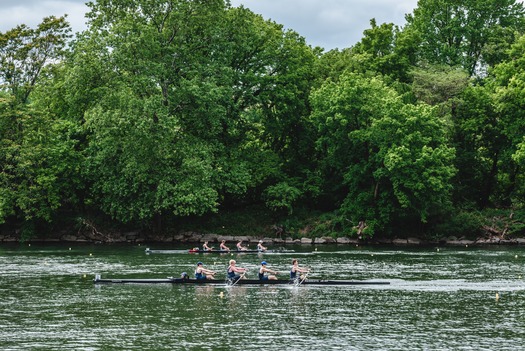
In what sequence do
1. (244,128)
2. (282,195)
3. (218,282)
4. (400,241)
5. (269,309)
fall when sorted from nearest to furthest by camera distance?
(269,309), (218,282), (400,241), (282,195), (244,128)

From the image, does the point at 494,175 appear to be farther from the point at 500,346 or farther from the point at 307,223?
the point at 500,346

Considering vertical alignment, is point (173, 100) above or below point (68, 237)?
above

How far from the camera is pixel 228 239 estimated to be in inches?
2936

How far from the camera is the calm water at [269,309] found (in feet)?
88.4

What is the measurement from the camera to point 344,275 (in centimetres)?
4541

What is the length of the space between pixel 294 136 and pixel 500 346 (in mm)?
58847

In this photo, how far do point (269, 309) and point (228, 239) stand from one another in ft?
134

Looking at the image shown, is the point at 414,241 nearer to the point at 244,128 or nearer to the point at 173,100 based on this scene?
the point at 244,128

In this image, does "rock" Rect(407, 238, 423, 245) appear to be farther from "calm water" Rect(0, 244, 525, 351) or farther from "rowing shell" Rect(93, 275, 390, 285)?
"rowing shell" Rect(93, 275, 390, 285)

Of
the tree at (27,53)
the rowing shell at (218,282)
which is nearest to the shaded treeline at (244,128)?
the tree at (27,53)

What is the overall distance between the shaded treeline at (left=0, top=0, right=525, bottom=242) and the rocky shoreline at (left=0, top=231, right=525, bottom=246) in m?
1.23

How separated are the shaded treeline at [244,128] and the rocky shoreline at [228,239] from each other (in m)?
1.23

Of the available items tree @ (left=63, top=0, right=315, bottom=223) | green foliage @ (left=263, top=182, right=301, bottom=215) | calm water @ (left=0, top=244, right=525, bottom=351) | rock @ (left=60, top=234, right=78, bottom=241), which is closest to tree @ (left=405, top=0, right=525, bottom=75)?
tree @ (left=63, top=0, right=315, bottom=223)

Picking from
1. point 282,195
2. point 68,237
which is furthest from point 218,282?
point 68,237
